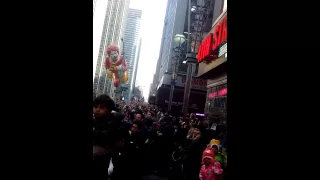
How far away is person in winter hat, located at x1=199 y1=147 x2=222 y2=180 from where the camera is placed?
14.0 ft

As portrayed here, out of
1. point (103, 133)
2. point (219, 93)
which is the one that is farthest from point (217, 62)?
point (103, 133)

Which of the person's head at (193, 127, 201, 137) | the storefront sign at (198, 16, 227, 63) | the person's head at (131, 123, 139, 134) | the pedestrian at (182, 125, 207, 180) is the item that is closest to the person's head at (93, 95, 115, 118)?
the person's head at (131, 123, 139, 134)

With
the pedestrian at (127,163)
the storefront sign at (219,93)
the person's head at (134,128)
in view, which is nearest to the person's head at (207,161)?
the pedestrian at (127,163)

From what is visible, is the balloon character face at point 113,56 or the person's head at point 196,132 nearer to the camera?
the person's head at point 196,132

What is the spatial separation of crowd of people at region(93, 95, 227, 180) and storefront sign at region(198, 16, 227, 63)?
7209 millimetres

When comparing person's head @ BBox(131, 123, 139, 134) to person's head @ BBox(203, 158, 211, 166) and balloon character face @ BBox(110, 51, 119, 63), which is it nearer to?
person's head @ BBox(203, 158, 211, 166)

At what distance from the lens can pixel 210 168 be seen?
433 centimetres

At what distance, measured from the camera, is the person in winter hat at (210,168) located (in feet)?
14.0

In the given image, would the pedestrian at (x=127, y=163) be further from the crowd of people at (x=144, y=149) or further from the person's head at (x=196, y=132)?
the person's head at (x=196, y=132)

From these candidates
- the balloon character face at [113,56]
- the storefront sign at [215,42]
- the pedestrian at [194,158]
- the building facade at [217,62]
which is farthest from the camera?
the balloon character face at [113,56]
